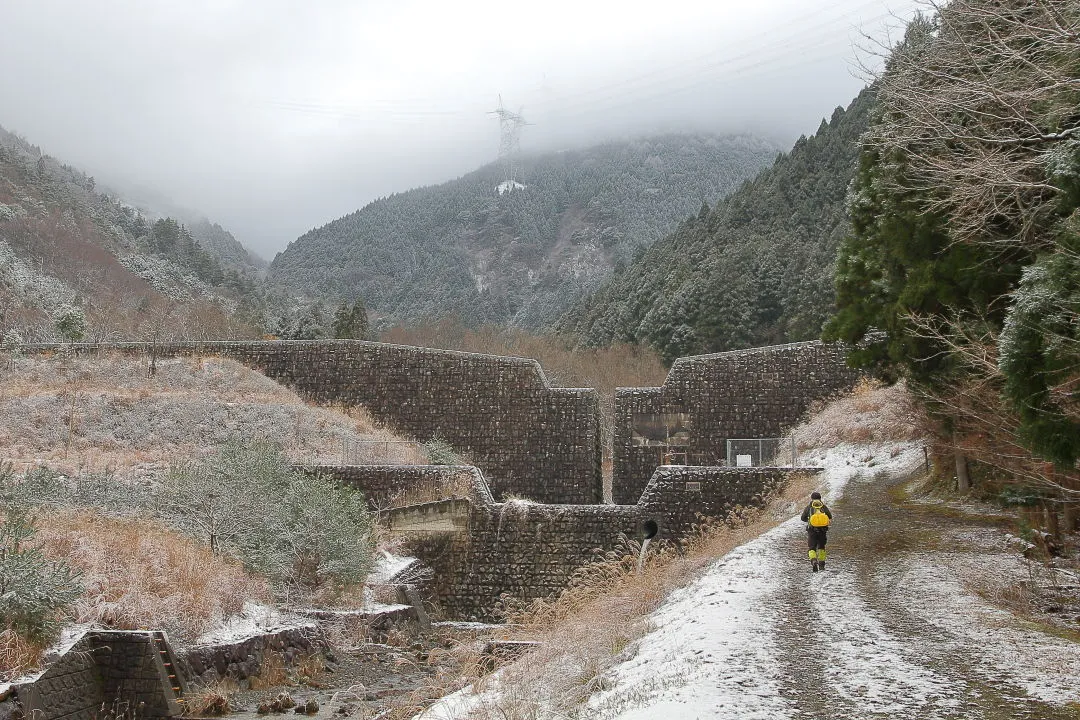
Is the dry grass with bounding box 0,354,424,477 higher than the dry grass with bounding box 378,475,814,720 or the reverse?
Result: higher

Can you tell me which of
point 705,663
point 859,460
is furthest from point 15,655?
point 859,460

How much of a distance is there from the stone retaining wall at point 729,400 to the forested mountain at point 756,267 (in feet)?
37.1

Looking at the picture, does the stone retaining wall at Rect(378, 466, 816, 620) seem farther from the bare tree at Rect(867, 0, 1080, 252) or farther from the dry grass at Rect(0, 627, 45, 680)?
the dry grass at Rect(0, 627, 45, 680)

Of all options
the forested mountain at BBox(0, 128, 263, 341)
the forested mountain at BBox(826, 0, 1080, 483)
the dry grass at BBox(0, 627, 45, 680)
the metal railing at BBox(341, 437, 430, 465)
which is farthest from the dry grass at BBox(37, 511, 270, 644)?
the forested mountain at BBox(0, 128, 263, 341)

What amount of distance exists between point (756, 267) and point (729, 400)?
56.7 ft

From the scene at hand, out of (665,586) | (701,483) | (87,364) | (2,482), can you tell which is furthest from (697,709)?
(87,364)

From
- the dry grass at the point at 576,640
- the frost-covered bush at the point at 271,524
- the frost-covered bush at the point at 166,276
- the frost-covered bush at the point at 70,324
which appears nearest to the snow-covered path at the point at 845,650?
the dry grass at the point at 576,640

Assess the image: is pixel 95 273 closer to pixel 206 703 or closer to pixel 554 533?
pixel 554 533

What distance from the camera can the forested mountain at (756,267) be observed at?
124ft

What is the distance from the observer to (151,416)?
24.4 metres

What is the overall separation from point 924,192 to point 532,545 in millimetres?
10127

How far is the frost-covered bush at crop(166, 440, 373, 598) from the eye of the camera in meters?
14.5

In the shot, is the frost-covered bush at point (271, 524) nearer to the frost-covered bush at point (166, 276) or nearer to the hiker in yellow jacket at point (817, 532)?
the hiker in yellow jacket at point (817, 532)

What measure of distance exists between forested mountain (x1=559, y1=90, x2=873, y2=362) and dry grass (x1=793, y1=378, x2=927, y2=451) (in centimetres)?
1212
